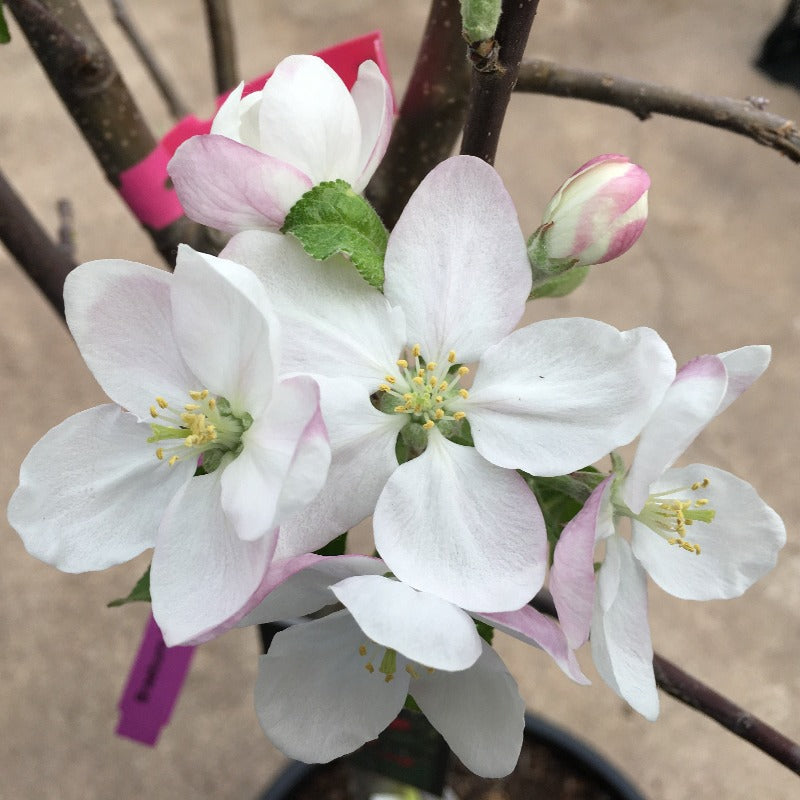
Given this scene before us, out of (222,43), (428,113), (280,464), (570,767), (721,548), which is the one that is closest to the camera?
(280,464)

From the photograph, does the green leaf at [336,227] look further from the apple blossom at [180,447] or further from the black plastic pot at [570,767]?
the black plastic pot at [570,767]

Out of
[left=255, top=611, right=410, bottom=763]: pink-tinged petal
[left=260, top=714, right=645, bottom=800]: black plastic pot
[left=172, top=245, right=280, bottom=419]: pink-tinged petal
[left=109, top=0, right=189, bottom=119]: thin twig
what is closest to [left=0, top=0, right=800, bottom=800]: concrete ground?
[left=260, top=714, right=645, bottom=800]: black plastic pot

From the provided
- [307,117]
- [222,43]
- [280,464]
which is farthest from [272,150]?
[222,43]

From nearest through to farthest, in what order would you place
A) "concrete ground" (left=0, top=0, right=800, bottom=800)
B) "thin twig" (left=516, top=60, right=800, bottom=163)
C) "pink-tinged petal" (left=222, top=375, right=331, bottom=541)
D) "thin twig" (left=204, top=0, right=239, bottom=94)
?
"pink-tinged petal" (left=222, top=375, right=331, bottom=541) < "thin twig" (left=516, top=60, right=800, bottom=163) < "thin twig" (left=204, top=0, right=239, bottom=94) < "concrete ground" (left=0, top=0, right=800, bottom=800)

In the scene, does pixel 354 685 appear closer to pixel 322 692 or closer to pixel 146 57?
pixel 322 692

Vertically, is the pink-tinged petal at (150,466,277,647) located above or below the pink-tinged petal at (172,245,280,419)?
below

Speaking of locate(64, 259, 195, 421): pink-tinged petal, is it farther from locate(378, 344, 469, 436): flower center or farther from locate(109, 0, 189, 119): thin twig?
locate(109, 0, 189, 119): thin twig

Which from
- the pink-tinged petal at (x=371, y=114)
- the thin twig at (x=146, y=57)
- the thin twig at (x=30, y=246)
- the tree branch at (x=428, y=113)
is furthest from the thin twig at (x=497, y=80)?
the thin twig at (x=146, y=57)
